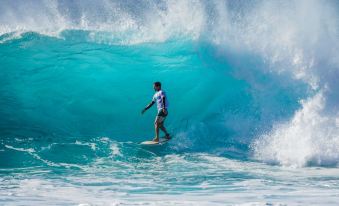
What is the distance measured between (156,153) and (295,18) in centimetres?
597

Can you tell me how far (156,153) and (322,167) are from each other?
301cm

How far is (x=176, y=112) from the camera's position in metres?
11.3

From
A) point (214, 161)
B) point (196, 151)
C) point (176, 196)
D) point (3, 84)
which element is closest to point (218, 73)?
point (196, 151)

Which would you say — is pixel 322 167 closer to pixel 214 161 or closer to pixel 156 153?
pixel 214 161

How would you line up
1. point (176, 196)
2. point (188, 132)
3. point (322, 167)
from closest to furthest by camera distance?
point (176, 196) < point (322, 167) < point (188, 132)

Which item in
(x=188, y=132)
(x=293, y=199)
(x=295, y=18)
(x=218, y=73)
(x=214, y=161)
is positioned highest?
(x=295, y=18)

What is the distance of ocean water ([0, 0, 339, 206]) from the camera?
20.6 feet

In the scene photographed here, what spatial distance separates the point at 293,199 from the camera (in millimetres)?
5227

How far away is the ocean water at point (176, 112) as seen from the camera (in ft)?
20.6

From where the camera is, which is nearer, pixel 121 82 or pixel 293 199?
pixel 293 199

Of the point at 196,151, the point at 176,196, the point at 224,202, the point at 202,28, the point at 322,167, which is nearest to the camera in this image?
the point at 224,202

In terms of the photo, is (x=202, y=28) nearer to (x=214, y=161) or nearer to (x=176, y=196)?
(x=214, y=161)

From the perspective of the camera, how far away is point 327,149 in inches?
343

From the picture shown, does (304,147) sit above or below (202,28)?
below
